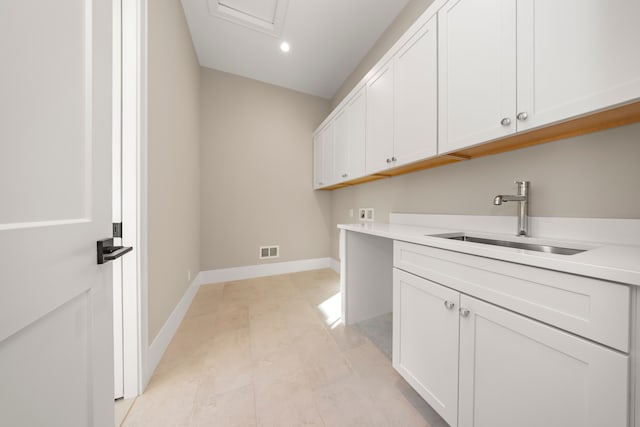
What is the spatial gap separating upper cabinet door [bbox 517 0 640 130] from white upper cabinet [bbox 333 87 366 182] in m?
1.18

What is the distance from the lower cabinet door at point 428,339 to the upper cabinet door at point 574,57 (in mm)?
801

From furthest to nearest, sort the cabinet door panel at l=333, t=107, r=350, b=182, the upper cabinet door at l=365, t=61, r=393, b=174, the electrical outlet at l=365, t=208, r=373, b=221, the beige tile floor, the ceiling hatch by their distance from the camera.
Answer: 1. the electrical outlet at l=365, t=208, r=373, b=221
2. the cabinet door panel at l=333, t=107, r=350, b=182
3. the ceiling hatch
4. the upper cabinet door at l=365, t=61, r=393, b=174
5. the beige tile floor

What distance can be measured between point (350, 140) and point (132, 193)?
5.88ft

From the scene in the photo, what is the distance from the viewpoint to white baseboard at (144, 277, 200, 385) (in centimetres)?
122

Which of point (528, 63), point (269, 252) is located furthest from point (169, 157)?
point (528, 63)

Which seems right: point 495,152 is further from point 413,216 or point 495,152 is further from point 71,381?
point 71,381

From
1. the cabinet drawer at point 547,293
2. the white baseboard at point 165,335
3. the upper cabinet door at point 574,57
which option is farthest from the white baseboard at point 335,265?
the upper cabinet door at point 574,57

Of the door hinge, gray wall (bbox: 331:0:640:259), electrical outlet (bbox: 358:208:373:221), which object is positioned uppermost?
gray wall (bbox: 331:0:640:259)

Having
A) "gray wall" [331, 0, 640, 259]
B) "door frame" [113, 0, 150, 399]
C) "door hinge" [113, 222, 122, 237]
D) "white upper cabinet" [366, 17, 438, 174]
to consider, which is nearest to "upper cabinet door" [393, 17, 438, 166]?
"white upper cabinet" [366, 17, 438, 174]

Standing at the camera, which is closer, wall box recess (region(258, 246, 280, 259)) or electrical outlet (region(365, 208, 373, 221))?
electrical outlet (region(365, 208, 373, 221))

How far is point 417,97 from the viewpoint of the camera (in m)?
1.35

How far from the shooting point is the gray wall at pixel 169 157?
1.29 meters

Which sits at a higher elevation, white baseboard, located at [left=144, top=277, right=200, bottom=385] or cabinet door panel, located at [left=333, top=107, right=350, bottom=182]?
cabinet door panel, located at [left=333, top=107, right=350, bottom=182]

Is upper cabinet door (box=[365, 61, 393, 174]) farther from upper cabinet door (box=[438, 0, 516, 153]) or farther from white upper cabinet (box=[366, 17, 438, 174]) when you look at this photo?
upper cabinet door (box=[438, 0, 516, 153])
